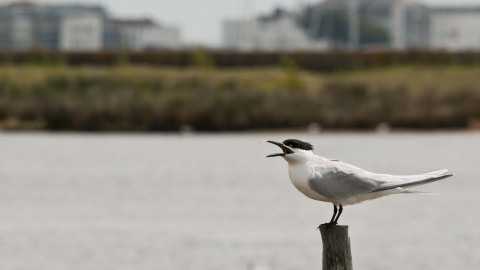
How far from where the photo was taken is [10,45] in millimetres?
138625

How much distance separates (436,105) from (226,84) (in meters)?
14.7

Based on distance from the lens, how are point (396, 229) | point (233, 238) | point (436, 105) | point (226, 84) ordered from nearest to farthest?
point (233, 238)
point (396, 229)
point (436, 105)
point (226, 84)

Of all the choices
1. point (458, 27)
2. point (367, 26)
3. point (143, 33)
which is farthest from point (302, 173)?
point (143, 33)

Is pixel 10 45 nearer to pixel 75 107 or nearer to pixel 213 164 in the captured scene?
pixel 75 107

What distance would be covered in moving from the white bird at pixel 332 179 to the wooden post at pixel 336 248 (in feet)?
0.75

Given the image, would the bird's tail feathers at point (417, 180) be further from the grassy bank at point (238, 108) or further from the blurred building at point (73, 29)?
the blurred building at point (73, 29)

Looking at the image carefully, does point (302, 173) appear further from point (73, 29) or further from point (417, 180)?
point (73, 29)

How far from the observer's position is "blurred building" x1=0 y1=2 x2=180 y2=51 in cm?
13324

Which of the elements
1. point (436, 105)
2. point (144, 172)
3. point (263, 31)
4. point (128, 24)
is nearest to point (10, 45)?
point (128, 24)

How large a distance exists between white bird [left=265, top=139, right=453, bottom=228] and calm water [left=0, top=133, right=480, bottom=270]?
31.9 ft

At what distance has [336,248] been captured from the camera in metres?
7.16

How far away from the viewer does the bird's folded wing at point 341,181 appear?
6.83 m

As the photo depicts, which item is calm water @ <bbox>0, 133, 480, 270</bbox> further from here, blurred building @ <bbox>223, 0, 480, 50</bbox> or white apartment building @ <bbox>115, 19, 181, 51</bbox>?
white apartment building @ <bbox>115, 19, 181, 51</bbox>

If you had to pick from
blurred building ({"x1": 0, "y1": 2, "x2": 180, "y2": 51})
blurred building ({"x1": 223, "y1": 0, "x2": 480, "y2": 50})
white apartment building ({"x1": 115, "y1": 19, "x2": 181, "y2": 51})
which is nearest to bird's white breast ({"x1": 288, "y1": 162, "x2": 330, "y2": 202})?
blurred building ({"x1": 223, "y1": 0, "x2": 480, "y2": 50})
